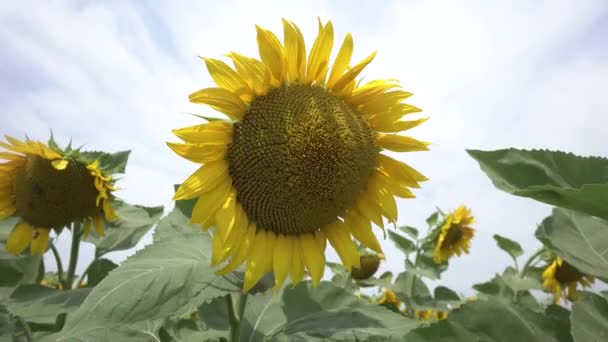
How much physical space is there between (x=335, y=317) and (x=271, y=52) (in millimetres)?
1271

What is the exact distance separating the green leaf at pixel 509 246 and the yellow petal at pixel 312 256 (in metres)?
4.53

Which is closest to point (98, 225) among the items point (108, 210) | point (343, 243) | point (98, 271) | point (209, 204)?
point (108, 210)

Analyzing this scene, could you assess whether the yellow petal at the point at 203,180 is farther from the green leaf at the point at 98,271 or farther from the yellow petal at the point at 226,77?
the green leaf at the point at 98,271

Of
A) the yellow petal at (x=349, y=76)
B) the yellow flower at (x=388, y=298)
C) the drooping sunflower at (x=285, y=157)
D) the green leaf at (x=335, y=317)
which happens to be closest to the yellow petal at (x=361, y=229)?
the drooping sunflower at (x=285, y=157)

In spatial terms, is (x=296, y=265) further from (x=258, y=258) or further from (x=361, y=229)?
(x=361, y=229)

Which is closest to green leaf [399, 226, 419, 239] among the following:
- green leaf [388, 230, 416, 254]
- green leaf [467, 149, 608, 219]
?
green leaf [388, 230, 416, 254]

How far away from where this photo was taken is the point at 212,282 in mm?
2020

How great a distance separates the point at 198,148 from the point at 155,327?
114 centimetres

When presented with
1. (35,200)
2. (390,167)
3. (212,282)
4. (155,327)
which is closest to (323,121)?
(390,167)

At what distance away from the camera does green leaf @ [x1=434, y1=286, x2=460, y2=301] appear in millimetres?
6359

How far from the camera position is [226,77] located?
2168mm

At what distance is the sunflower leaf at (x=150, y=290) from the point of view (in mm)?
1716

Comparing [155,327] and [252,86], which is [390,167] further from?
[155,327]

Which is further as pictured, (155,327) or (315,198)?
(155,327)
